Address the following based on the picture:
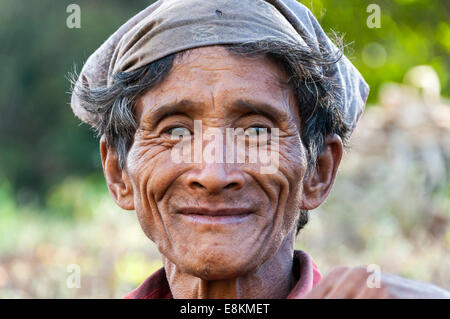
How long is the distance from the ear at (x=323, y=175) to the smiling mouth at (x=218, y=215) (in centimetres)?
36

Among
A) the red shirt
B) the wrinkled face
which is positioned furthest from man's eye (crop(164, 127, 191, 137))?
the red shirt

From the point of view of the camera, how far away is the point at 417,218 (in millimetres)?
7383

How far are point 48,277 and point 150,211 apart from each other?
4.48 m

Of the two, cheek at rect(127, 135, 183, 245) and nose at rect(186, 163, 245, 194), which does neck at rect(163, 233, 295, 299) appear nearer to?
cheek at rect(127, 135, 183, 245)

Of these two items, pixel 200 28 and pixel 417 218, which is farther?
→ pixel 417 218

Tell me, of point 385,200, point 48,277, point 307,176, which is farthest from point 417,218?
point 307,176

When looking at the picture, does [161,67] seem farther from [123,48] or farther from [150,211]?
[150,211]

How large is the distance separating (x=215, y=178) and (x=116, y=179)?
653mm

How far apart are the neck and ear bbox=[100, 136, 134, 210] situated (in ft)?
0.94

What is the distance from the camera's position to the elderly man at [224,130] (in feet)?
7.34

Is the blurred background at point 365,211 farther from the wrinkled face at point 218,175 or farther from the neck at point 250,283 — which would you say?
the neck at point 250,283

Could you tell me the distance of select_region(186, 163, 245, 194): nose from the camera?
2.17m

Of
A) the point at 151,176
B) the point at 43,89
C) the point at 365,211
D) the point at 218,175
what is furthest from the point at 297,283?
the point at 43,89
